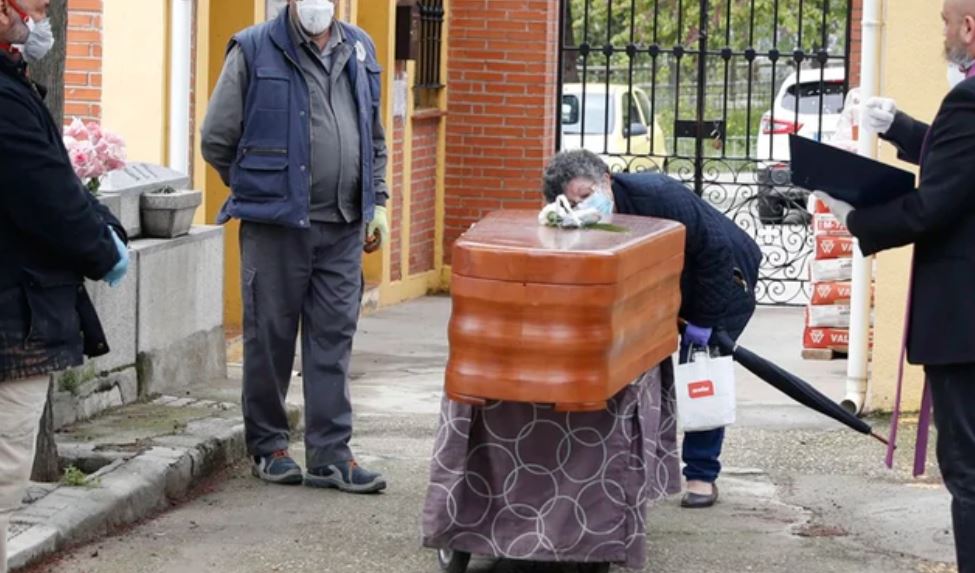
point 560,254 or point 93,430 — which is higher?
point 560,254

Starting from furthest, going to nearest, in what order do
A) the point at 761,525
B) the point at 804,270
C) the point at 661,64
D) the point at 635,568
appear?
1. the point at 661,64
2. the point at 804,270
3. the point at 761,525
4. the point at 635,568

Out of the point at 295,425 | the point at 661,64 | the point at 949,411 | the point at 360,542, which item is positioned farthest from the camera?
the point at 661,64

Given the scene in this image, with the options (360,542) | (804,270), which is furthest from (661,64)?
(360,542)

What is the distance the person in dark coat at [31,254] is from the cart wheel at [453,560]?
160 centimetres

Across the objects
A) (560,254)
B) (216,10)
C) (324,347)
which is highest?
(216,10)

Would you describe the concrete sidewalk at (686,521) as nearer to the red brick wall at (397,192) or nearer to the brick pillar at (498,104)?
the red brick wall at (397,192)

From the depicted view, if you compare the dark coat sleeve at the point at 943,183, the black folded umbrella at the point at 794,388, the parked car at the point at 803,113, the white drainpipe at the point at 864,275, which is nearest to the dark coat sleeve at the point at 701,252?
the black folded umbrella at the point at 794,388

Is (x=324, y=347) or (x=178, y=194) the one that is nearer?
(x=324, y=347)

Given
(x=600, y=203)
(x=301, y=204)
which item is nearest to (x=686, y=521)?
(x=600, y=203)

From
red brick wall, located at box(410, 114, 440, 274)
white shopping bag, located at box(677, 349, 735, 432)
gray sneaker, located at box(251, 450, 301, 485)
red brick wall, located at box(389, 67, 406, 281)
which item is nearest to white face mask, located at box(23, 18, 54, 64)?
gray sneaker, located at box(251, 450, 301, 485)

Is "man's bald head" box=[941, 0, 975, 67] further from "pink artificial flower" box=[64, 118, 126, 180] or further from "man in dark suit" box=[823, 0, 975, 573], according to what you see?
"pink artificial flower" box=[64, 118, 126, 180]

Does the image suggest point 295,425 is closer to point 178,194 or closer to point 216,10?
point 178,194

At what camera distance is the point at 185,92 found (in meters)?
10.5

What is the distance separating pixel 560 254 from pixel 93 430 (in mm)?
3040
